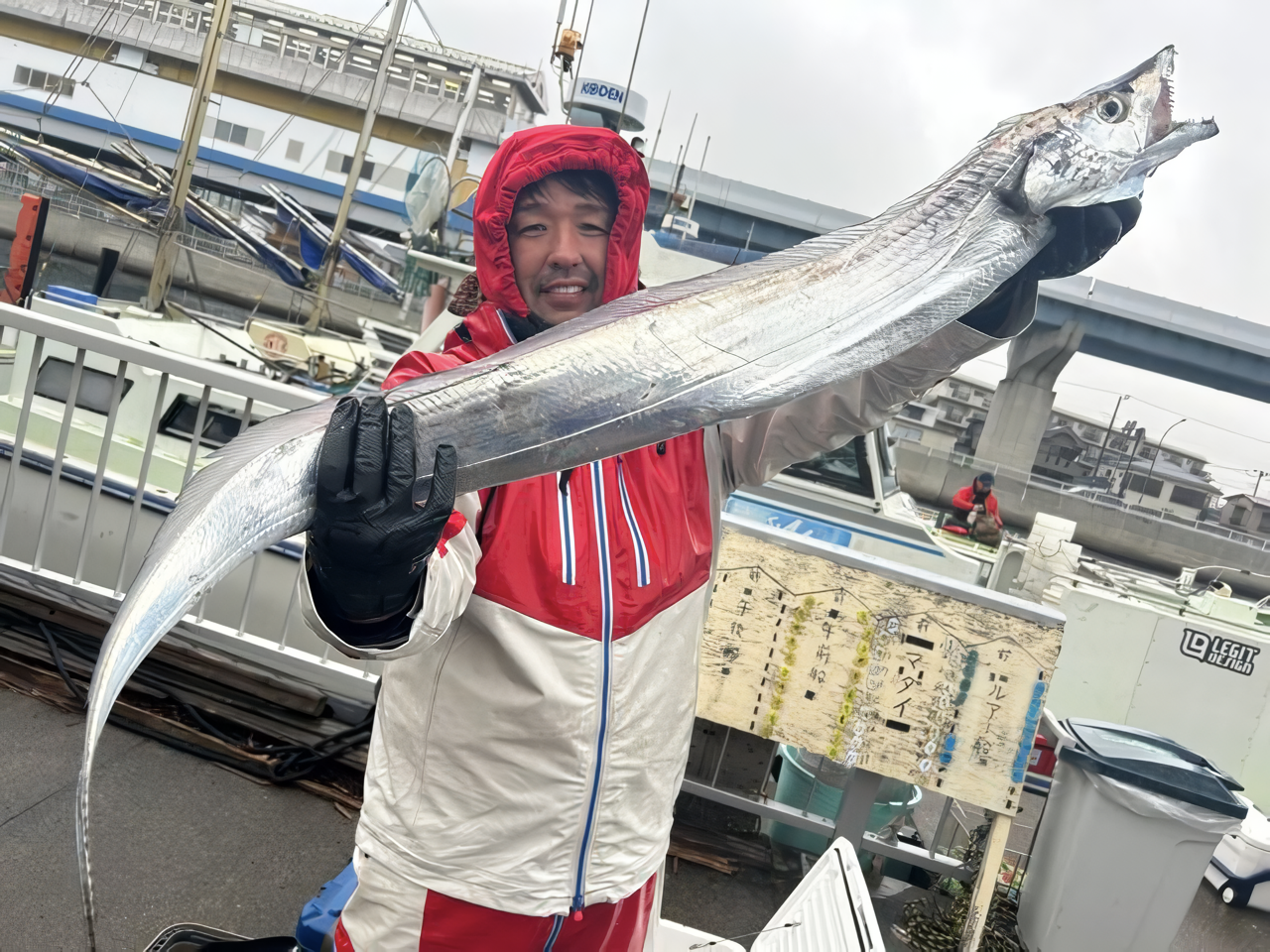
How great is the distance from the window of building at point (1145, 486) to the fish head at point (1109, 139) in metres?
19.9

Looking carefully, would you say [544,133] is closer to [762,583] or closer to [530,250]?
[530,250]

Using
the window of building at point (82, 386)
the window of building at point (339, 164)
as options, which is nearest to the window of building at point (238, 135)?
the window of building at point (339, 164)

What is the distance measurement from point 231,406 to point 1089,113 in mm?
6725

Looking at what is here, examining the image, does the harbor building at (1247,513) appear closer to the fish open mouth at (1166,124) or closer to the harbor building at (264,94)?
the fish open mouth at (1166,124)

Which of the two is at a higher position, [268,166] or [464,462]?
[268,166]

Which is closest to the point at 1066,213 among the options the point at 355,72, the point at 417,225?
the point at 417,225

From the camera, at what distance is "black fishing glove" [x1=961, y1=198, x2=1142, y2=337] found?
1.45 metres

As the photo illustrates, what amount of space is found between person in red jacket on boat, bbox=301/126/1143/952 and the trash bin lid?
8.22 feet

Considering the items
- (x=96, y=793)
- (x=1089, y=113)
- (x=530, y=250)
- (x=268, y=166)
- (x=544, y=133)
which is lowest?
(x=96, y=793)

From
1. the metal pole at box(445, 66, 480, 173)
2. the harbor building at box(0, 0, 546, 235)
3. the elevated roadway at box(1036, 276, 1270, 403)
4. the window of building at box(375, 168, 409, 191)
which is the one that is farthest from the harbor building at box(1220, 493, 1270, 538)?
the window of building at box(375, 168, 409, 191)

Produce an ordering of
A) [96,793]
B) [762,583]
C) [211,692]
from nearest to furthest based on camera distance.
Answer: [96,793] → [762,583] → [211,692]

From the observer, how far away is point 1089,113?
1407 mm

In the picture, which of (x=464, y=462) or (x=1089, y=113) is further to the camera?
(x=1089, y=113)

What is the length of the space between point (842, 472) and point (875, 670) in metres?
3.81
